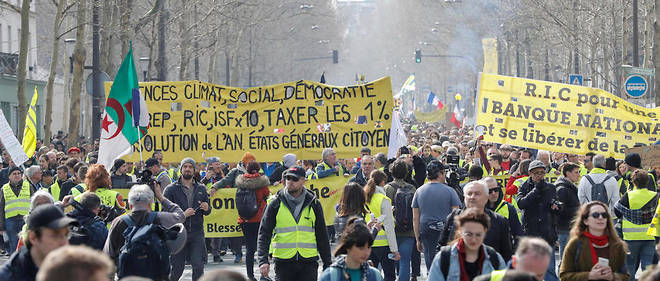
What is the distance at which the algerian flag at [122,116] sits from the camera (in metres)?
13.9

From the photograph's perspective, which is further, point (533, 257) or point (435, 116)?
point (435, 116)

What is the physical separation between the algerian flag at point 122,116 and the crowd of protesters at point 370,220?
7.8 inches

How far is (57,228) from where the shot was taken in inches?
247

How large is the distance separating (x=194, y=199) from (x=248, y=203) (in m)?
1.06

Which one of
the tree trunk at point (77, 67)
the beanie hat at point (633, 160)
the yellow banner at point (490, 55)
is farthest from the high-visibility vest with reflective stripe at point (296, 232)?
the yellow banner at point (490, 55)

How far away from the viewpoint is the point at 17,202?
15.0m

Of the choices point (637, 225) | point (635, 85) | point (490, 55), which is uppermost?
point (490, 55)

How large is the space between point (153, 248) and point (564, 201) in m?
5.28

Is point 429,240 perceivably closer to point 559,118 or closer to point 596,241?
point 596,241

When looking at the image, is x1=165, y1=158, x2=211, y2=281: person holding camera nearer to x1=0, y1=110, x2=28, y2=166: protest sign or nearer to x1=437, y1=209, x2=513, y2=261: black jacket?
x1=0, y1=110, x2=28, y2=166: protest sign

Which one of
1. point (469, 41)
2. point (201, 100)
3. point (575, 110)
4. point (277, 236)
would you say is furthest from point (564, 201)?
point (469, 41)

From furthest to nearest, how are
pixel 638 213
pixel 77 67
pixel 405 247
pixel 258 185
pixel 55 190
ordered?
pixel 77 67 < pixel 55 190 < pixel 258 185 < pixel 405 247 < pixel 638 213

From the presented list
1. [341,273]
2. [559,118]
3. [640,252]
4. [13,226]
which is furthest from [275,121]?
[341,273]

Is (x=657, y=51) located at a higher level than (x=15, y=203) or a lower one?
higher
